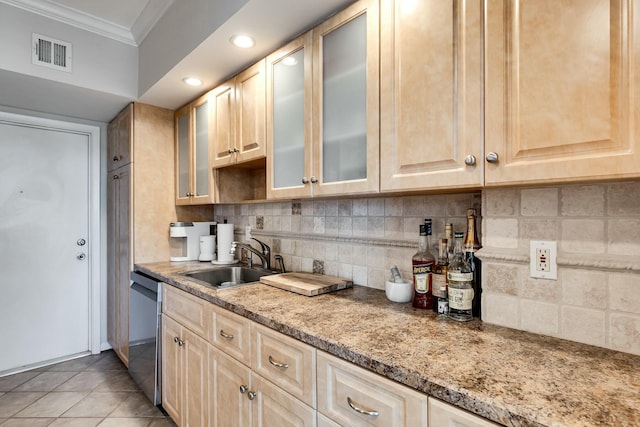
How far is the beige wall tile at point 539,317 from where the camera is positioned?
101cm

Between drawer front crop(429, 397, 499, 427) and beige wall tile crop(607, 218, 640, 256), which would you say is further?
beige wall tile crop(607, 218, 640, 256)

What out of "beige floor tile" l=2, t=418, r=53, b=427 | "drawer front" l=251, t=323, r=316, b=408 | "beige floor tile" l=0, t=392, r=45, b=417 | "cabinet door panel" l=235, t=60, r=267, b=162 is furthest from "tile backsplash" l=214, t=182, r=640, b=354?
"beige floor tile" l=0, t=392, r=45, b=417

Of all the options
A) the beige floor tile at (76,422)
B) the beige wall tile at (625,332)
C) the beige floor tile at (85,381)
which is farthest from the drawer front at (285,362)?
the beige floor tile at (85,381)

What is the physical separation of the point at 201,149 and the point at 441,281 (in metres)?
1.91

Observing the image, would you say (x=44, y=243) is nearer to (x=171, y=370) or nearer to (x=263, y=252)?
(x=171, y=370)

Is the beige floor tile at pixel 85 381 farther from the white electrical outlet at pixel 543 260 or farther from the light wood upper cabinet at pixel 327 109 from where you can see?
the white electrical outlet at pixel 543 260

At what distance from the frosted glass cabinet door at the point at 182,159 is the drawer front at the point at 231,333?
1.33 meters

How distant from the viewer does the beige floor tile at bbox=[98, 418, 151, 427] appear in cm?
203

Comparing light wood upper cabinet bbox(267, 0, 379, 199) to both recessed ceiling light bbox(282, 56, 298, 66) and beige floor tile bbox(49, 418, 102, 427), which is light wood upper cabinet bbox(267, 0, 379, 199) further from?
beige floor tile bbox(49, 418, 102, 427)

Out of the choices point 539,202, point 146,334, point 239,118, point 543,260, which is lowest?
point 146,334

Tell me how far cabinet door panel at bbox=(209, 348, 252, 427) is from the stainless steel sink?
753 millimetres

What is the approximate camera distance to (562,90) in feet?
2.76

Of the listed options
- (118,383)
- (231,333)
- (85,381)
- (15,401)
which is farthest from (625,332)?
(15,401)

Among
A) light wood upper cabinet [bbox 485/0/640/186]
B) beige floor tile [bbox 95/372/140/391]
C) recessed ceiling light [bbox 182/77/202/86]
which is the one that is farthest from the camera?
beige floor tile [bbox 95/372/140/391]
